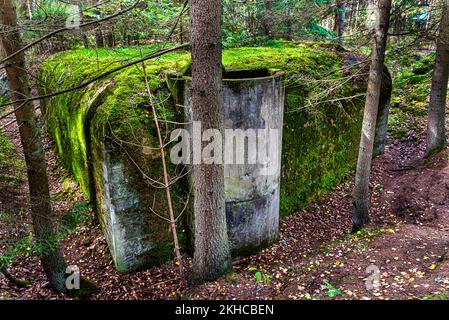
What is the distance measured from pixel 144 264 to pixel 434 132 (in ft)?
26.2

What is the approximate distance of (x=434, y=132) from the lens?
911 centimetres

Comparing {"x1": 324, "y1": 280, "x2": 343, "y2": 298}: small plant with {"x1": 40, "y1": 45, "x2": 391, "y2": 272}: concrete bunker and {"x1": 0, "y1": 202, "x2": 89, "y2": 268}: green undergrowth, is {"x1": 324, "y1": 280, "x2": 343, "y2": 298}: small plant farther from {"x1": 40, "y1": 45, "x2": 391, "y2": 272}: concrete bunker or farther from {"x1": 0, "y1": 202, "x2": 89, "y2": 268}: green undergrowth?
{"x1": 0, "y1": 202, "x2": 89, "y2": 268}: green undergrowth

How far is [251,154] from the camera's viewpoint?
19.9ft

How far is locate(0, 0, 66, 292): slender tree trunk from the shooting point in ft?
14.3

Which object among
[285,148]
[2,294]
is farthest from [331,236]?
[2,294]

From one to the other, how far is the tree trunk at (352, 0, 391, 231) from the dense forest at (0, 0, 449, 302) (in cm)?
3

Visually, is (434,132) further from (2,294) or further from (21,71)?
(2,294)

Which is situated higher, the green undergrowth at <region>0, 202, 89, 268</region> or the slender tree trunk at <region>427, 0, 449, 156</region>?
the slender tree trunk at <region>427, 0, 449, 156</region>

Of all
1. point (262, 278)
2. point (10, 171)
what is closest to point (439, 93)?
point (262, 278)

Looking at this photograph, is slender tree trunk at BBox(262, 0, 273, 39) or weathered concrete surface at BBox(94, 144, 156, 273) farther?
slender tree trunk at BBox(262, 0, 273, 39)

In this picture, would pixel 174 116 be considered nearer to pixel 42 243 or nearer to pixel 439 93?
pixel 42 243

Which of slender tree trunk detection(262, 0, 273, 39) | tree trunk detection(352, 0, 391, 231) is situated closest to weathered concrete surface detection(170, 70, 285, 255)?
tree trunk detection(352, 0, 391, 231)

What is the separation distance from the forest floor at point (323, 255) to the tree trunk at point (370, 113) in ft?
1.43

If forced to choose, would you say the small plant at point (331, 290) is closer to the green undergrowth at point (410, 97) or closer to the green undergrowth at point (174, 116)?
the green undergrowth at point (174, 116)
